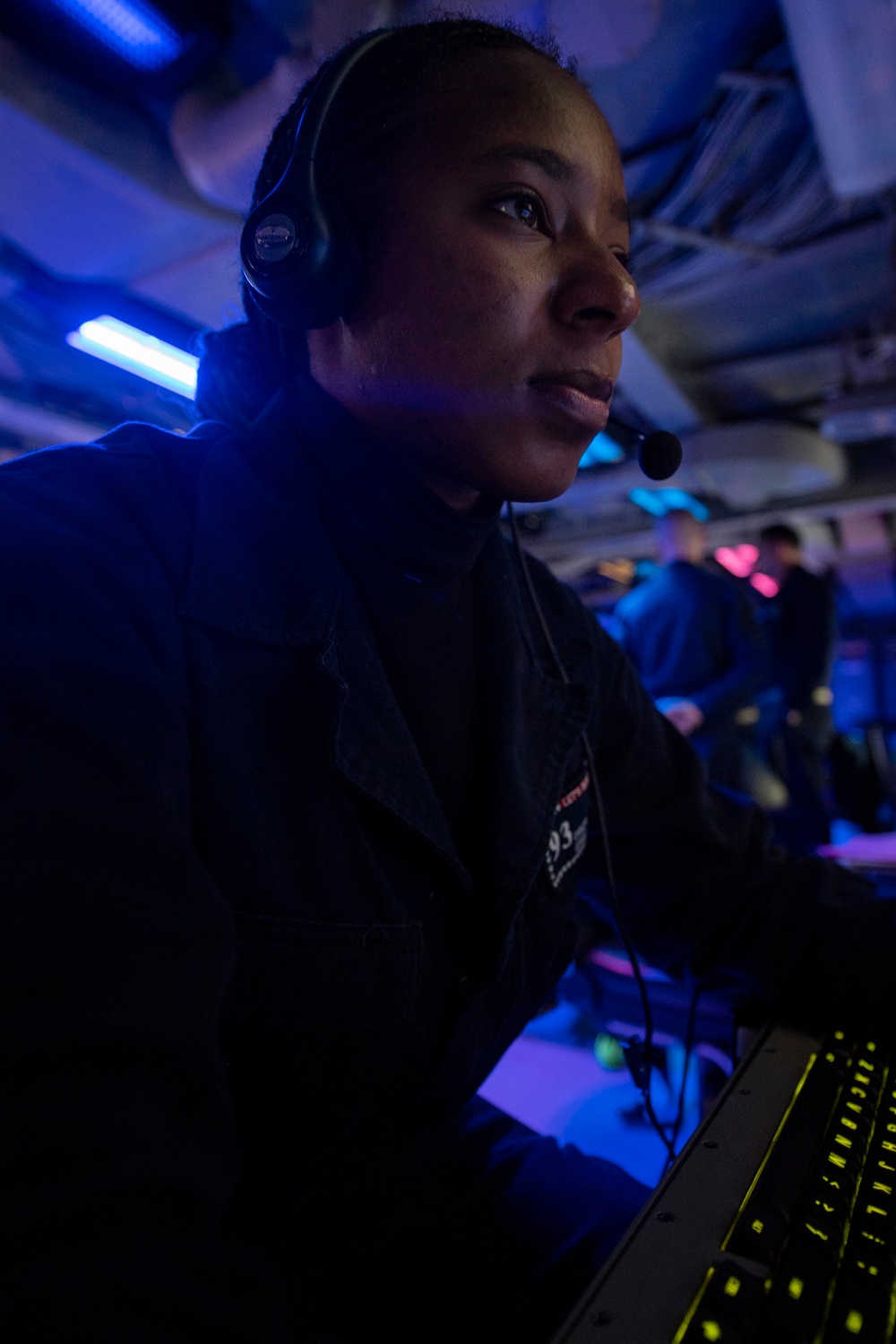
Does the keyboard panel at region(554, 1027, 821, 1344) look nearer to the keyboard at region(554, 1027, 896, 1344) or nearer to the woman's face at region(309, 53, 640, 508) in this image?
the keyboard at region(554, 1027, 896, 1344)

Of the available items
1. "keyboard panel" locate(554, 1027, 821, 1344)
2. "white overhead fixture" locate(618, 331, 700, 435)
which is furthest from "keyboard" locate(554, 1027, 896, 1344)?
"white overhead fixture" locate(618, 331, 700, 435)

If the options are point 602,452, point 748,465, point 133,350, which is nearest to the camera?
point 133,350

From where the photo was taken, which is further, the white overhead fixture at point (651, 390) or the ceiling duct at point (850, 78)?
the white overhead fixture at point (651, 390)

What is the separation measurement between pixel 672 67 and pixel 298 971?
2089 millimetres

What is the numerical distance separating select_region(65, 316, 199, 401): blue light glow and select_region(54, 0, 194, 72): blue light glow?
25.8 inches

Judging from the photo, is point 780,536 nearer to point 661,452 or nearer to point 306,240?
point 661,452

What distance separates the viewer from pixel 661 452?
815mm

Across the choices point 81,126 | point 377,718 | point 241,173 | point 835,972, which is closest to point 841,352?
point 241,173

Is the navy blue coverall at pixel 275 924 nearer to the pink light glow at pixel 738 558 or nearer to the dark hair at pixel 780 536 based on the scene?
the dark hair at pixel 780 536

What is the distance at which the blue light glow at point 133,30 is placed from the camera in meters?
1.40

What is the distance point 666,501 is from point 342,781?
484 cm

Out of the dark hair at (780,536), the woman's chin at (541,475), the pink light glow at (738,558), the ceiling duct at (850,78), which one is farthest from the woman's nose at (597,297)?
the pink light glow at (738,558)

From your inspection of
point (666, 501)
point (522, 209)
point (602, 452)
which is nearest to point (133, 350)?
point (522, 209)

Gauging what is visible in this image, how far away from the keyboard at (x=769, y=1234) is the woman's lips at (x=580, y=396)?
0.59m
